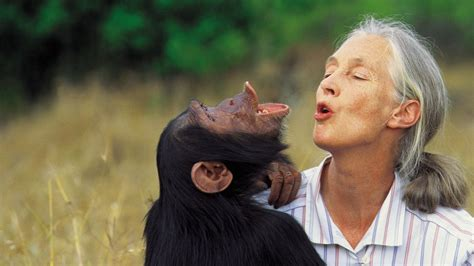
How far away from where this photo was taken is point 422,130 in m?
3.64

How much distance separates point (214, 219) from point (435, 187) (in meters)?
0.83

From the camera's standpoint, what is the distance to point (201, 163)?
346 cm

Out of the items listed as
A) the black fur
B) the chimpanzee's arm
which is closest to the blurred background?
the chimpanzee's arm

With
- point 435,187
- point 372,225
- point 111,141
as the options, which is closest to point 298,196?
point 372,225

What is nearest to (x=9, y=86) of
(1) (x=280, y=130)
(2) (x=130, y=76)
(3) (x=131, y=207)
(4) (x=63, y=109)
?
(2) (x=130, y=76)

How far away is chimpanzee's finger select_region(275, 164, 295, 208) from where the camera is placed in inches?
147

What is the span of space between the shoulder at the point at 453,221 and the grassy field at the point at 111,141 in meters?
1.61

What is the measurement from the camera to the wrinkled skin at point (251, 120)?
11.8 feet

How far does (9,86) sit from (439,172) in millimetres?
13182

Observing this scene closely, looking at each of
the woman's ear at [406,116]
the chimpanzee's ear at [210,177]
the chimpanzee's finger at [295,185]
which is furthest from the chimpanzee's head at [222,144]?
the woman's ear at [406,116]

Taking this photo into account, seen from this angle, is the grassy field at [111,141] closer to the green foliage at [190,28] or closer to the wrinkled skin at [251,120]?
the green foliage at [190,28]

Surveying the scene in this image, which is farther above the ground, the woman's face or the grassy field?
the woman's face

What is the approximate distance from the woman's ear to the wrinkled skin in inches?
15.9

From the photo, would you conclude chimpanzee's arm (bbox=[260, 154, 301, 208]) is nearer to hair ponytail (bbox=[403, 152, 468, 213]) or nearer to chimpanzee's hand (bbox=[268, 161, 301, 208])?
chimpanzee's hand (bbox=[268, 161, 301, 208])
